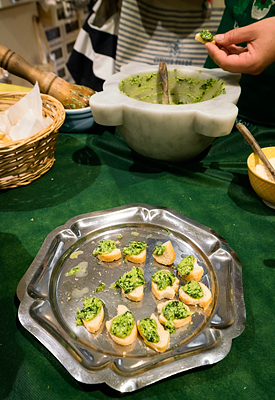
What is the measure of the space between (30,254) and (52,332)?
30cm

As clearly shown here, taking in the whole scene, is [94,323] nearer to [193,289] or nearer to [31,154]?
[193,289]

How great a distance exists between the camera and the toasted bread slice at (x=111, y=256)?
0.80 m

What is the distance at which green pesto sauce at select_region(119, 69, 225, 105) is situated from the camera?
4.09 ft

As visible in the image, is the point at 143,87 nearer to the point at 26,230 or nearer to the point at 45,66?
the point at 26,230

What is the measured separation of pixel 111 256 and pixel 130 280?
10cm

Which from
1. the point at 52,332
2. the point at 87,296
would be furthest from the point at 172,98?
the point at 52,332

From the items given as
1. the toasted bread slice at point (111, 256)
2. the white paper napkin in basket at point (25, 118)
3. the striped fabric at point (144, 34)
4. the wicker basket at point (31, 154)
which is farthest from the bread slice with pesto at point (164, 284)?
the striped fabric at point (144, 34)

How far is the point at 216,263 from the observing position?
2.64 feet

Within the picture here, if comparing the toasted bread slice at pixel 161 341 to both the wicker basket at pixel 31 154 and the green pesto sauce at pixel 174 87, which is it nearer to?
the wicker basket at pixel 31 154

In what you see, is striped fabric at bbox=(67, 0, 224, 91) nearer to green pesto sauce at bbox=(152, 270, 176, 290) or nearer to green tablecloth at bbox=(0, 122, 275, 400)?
green tablecloth at bbox=(0, 122, 275, 400)

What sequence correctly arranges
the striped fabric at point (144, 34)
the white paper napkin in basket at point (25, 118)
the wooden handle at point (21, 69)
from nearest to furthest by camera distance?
the white paper napkin in basket at point (25, 118), the wooden handle at point (21, 69), the striped fabric at point (144, 34)

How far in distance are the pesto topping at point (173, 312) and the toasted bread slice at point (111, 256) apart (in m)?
0.20

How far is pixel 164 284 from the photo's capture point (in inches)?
28.3

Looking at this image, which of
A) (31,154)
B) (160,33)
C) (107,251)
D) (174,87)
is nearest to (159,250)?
(107,251)
